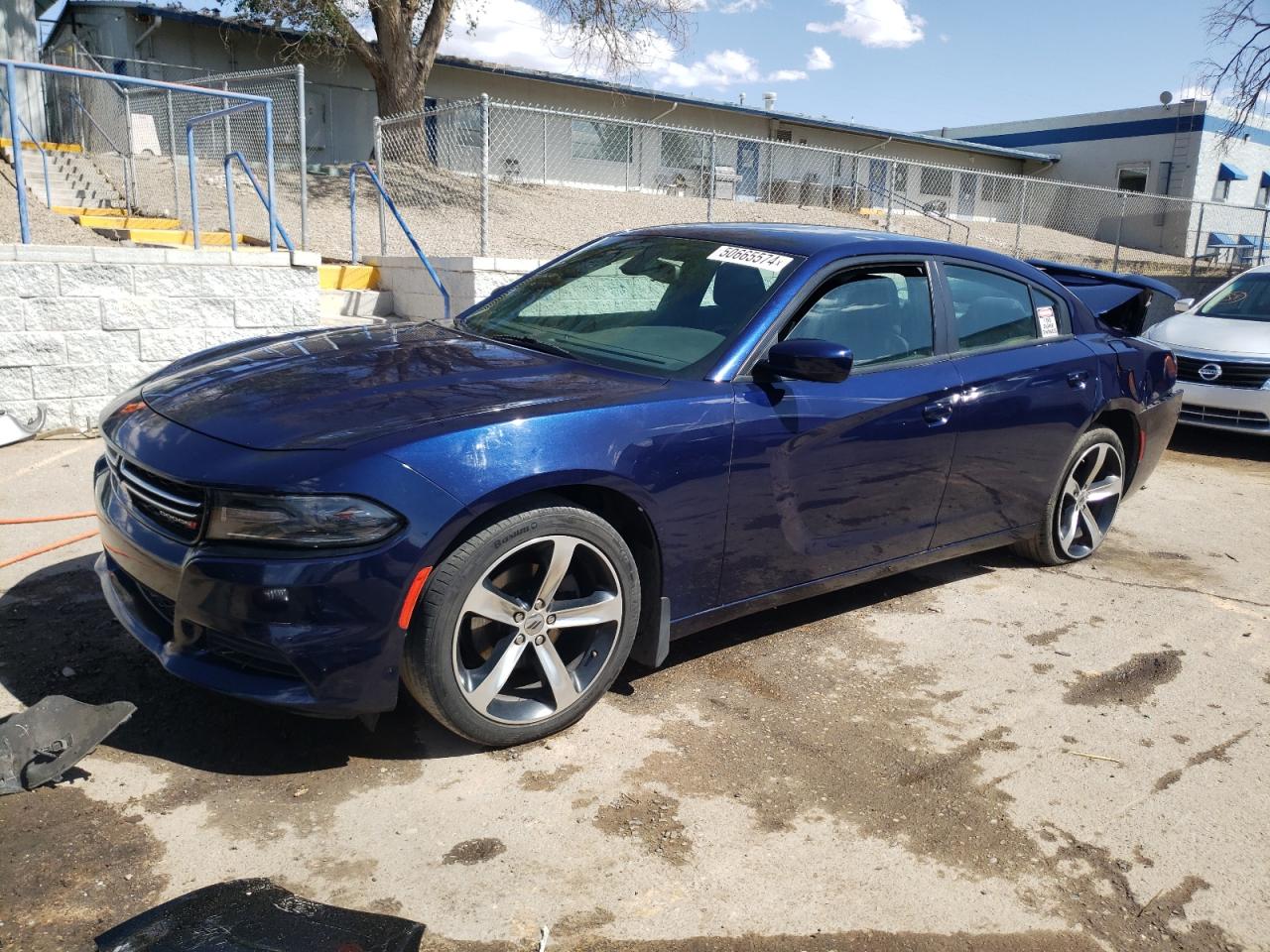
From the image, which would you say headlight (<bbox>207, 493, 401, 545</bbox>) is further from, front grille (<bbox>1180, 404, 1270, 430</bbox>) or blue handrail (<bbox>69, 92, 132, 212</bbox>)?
blue handrail (<bbox>69, 92, 132, 212</bbox>)

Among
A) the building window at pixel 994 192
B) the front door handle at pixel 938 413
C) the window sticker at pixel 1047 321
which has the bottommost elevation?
the front door handle at pixel 938 413

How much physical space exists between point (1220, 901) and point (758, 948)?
1275 mm

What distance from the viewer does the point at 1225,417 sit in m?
8.48

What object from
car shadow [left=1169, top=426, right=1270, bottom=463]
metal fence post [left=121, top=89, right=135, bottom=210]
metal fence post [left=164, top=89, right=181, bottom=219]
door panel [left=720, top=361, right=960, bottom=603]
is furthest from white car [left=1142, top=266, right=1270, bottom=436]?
metal fence post [left=121, top=89, right=135, bottom=210]

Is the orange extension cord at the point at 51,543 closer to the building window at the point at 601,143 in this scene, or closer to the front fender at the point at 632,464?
the front fender at the point at 632,464

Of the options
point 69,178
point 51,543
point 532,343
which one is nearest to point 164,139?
point 69,178

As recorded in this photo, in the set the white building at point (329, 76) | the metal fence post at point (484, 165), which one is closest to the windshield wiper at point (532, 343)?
the metal fence post at point (484, 165)

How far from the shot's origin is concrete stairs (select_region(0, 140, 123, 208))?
1308 centimetres

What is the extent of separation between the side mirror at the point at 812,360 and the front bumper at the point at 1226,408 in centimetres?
619

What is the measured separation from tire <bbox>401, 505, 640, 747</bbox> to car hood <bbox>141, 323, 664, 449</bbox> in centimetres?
39

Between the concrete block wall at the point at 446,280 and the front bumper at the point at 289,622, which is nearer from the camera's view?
the front bumper at the point at 289,622

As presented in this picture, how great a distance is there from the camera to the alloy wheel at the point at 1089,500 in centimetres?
503

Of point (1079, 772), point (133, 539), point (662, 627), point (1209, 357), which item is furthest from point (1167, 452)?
point (133, 539)

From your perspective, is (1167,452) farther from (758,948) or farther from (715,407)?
(758,948)
